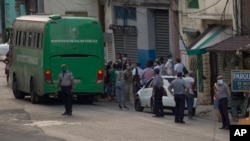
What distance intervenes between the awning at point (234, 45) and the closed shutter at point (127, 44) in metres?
14.3

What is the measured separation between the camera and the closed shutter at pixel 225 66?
1355 inches

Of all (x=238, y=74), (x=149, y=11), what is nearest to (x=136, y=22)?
(x=149, y=11)

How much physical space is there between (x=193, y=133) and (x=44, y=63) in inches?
384

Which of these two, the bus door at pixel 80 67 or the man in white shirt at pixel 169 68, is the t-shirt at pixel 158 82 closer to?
the bus door at pixel 80 67

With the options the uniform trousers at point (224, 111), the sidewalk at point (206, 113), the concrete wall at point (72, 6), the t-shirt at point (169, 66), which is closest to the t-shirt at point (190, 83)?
the sidewalk at point (206, 113)

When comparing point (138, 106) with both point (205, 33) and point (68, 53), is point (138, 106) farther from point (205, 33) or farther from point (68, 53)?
point (205, 33)

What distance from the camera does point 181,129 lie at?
87.7 ft

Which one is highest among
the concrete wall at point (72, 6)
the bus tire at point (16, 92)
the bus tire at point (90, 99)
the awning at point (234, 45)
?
the concrete wall at point (72, 6)

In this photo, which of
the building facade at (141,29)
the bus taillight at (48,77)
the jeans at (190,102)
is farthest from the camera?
the building facade at (141,29)

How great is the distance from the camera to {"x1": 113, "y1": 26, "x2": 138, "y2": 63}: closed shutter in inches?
1850

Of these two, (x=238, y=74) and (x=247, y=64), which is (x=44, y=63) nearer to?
(x=247, y=64)

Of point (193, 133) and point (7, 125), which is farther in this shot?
point (7, 125)

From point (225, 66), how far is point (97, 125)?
9.01m

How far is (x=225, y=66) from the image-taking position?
3491 cm
